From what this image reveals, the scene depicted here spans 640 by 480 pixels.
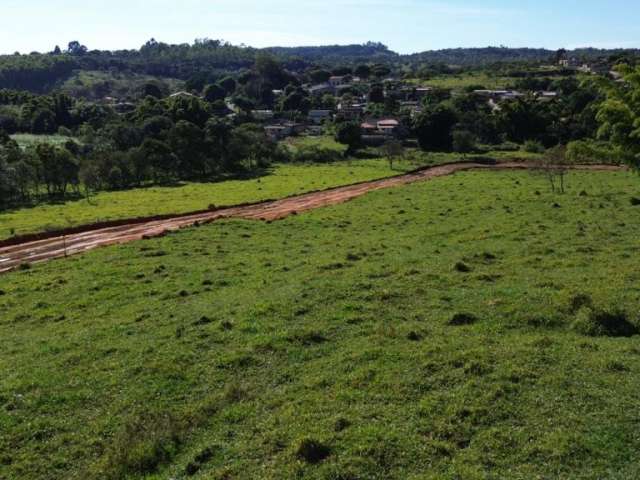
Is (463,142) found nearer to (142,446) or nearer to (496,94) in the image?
(496,94)

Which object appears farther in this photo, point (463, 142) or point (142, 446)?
point (463, 142)

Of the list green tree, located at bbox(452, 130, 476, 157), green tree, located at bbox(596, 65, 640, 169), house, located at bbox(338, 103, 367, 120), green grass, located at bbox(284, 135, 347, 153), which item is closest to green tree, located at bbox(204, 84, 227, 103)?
house, located at bbox(338, 103, 367, 120)

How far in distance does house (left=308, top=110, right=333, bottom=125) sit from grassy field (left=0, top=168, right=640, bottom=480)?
366ft

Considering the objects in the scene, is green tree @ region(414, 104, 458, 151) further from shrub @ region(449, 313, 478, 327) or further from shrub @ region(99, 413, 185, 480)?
shrub @ region(99, 413, 185, 480)

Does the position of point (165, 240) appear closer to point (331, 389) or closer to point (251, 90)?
point (331, 389)

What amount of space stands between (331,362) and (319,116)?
5240 inches

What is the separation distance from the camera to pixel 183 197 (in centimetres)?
5862

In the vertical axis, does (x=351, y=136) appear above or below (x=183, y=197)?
above

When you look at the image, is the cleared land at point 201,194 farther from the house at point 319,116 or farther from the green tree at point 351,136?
the house at point 319,116

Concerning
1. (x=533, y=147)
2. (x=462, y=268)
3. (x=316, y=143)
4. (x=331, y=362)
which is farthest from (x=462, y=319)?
(x=316, y=143)

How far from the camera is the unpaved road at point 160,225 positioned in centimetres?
3416

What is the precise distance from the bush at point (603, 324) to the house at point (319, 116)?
405 feet

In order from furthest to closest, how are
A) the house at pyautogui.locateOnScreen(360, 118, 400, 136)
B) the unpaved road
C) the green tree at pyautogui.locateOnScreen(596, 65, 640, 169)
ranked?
the house at pyautogui.locateOnScreen(360, 118, 400, 136), the unpaved road, the green tree at pyautogui.locateOnScreen(596, 65, 640, 169)

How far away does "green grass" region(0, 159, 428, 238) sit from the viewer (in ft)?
154
